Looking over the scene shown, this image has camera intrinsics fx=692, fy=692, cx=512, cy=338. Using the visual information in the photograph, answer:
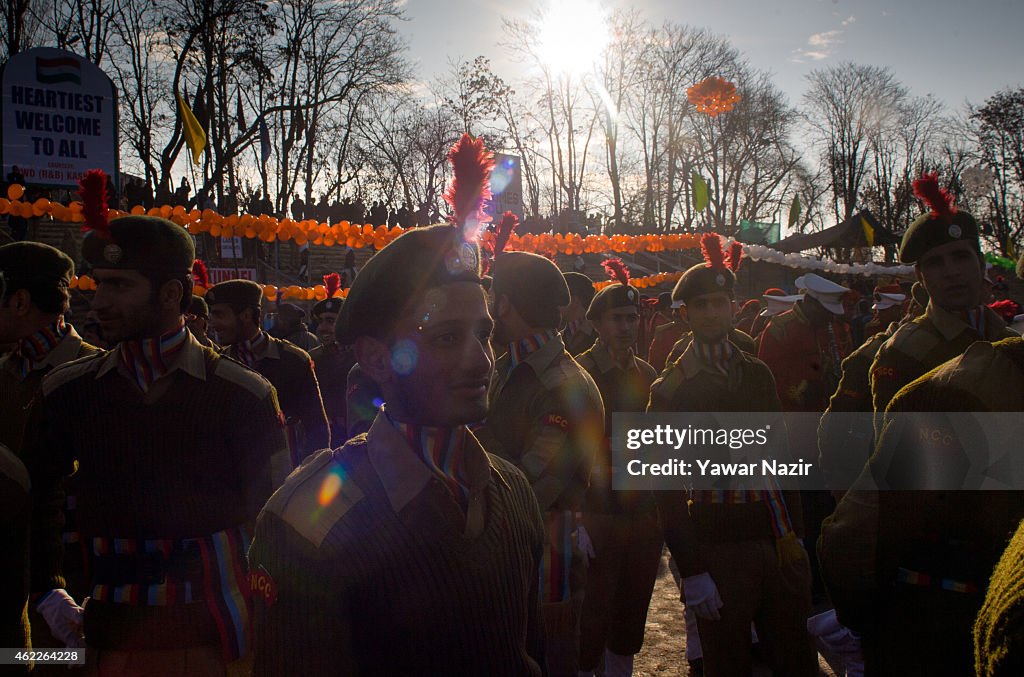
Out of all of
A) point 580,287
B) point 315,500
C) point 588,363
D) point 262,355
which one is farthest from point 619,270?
point 315,500

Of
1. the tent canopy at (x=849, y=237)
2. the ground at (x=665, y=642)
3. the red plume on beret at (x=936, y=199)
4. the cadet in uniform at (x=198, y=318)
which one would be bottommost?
the ground at (x=665, y=642)

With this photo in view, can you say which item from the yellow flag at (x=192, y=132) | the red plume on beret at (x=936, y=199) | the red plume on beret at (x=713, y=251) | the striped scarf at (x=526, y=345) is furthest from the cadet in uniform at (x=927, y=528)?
the yellow flag at (x=192, y=132)

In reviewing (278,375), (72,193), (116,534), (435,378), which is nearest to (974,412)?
(435,378)

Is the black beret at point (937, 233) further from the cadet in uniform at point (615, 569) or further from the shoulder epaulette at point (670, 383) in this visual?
the cadet in uniform at point (615, 569)

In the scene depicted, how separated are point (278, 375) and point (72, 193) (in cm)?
1514

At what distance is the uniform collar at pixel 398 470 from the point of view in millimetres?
1462

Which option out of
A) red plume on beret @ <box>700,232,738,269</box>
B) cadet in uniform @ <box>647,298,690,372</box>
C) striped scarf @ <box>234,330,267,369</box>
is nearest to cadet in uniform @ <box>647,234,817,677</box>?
red plume on beret @ <box>700,232,738,269</box>

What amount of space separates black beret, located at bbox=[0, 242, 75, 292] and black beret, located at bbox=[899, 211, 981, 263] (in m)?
4.13

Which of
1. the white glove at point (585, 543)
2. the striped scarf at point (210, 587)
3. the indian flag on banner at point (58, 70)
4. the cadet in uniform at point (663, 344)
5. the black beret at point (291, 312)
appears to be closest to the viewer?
the striped scarf at point (210, 587)

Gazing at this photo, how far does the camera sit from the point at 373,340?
62.4 inches

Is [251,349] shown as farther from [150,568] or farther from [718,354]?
[718,354]

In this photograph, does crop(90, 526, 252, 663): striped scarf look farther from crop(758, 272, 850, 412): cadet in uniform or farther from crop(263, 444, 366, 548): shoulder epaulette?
crop(758, 272, 850, 412): cadet in uniform

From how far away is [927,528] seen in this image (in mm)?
2248

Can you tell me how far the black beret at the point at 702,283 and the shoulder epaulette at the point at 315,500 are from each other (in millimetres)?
3042
